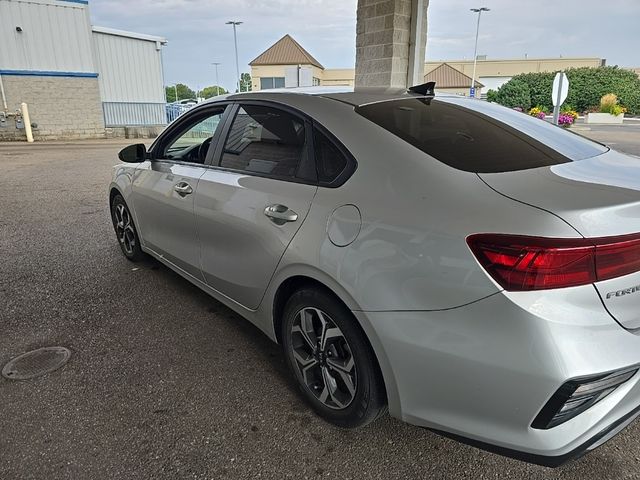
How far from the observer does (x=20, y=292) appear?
3939mm

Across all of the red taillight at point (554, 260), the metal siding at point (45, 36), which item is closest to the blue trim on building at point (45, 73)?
the metal siding at point (45, 36)

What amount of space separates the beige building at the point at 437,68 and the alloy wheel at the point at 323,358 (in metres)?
43.1

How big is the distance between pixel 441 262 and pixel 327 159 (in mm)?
840

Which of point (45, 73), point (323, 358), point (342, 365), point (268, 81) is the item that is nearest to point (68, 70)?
point (45, 73)

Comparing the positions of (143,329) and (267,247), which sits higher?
(267,247)

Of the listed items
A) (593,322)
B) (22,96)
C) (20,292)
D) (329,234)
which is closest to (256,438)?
(329,234)

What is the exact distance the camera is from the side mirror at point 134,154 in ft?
12.5

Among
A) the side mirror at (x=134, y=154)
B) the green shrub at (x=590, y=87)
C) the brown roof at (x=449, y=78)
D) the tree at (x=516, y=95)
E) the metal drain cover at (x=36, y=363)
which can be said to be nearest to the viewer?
the metal drain cover at (x=36, y=363)

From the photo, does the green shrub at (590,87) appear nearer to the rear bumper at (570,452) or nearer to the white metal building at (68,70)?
the white metal building at (68,70)

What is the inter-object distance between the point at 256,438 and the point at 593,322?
1521 millimetres

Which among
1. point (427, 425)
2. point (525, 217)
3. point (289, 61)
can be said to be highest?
point (289, 61)

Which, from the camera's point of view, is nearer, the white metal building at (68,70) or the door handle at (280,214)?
the door handle at (280,214)

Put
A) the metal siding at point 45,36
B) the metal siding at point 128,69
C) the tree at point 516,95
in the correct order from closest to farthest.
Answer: the metal siding at point 45,36, the metal siding at point 128,69, the tree at point 516,95

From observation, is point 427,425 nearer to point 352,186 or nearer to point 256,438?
point 256,438
